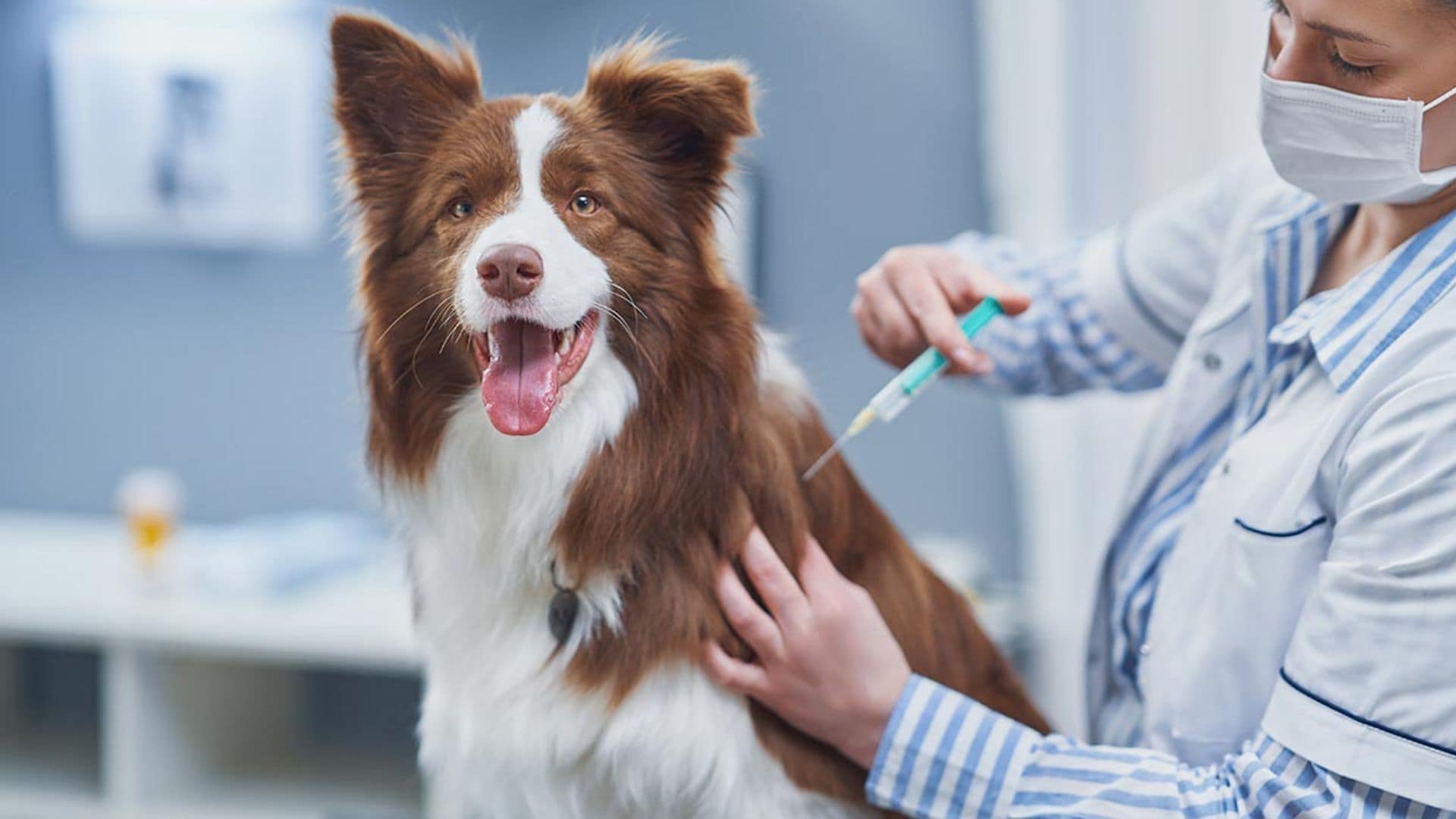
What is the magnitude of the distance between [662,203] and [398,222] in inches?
8.7

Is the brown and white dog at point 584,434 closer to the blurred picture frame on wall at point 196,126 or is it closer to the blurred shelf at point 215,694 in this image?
the blurred shelf at point 215,694

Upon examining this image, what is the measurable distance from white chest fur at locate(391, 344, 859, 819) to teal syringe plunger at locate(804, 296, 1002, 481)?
216mm

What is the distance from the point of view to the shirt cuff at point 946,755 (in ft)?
3.47

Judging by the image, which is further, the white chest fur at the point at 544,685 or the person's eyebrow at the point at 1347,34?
the white chest fur at the point at 544,685

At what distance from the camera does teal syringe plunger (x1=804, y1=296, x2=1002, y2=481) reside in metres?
1.16

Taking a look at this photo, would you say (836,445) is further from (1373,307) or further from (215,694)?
(215,694)

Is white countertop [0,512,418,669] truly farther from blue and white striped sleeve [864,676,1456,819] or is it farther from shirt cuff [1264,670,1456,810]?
shirt cuff [1264,670,1456,810]

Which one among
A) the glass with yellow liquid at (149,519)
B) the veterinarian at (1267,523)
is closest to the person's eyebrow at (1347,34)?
the veterinarian at (1267,523)

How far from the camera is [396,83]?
1.07 meters

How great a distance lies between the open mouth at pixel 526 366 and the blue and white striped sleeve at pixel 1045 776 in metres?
0.38

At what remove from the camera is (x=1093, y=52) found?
2352 millimetres

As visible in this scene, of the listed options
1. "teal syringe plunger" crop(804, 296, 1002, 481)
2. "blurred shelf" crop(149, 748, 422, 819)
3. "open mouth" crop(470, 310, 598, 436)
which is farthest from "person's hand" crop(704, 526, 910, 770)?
"blurred shelf" crop(149, 748, 422, 819)

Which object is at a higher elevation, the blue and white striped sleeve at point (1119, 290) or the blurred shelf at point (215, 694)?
the blue and white striped sleeve at point (1119, 290)

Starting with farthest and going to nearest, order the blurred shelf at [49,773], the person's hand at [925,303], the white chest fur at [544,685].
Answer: the blurred shelf at [49,773], the person's hand at [925,303], the white chest fur at [544,685]
